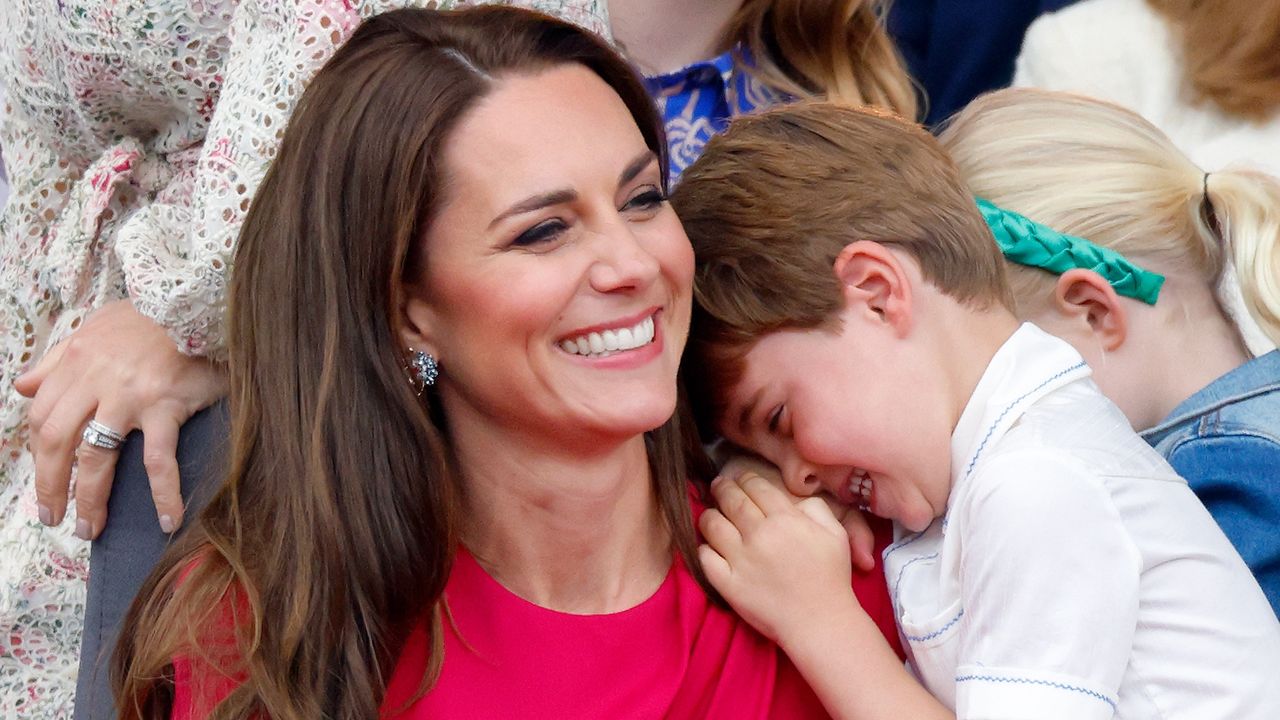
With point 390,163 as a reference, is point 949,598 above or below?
below

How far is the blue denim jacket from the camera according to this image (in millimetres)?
1783

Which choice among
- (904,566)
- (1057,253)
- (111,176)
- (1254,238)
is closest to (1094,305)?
(1057,253)

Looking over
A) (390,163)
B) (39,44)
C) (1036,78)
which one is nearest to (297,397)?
(390,163)

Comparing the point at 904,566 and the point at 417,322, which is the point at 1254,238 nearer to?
the point at 904,566

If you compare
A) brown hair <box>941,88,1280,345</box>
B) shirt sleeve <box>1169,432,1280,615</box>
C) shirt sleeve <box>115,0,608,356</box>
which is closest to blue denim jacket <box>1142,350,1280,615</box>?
shirt sleeve <box>1169,432,1280,615</box>

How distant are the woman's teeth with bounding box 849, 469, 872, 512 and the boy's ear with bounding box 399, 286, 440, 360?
1.75ft

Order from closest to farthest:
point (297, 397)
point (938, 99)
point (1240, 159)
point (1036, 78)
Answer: point (297, 397) < point (1240, 159) < point (1036, 78) < point (938, 99)

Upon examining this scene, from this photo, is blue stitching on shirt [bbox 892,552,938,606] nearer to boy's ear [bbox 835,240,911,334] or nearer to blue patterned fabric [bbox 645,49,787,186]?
boy's ear [bbox 835,240,911,334]

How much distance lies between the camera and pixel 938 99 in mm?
2725

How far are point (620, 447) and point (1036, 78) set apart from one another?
1.23m

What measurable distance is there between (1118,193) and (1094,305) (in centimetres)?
17

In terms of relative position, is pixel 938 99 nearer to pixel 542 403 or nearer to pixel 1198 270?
Answer: pixel 1198 270

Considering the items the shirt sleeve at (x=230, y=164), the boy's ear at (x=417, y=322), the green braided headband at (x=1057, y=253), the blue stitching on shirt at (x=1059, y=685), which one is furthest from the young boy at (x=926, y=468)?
the shirt sleeve at (x=230, y=164)

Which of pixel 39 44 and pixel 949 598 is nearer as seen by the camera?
pixel 949 598
